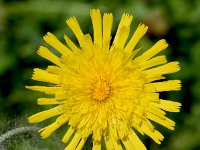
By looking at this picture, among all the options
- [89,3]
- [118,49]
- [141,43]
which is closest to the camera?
[118,49]

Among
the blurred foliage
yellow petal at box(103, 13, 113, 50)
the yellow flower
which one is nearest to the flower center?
the yellow flower

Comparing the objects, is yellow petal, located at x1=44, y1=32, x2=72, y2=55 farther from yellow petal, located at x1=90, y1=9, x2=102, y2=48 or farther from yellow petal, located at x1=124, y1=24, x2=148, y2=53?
yellow petal, located at x1=124, y1=24, x2=148, y2=53

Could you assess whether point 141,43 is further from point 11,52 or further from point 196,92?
point 11,52

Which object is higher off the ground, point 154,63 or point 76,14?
point 76,14

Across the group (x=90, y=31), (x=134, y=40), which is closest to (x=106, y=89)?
(x=134, y=40)

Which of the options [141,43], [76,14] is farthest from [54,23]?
[141,43]

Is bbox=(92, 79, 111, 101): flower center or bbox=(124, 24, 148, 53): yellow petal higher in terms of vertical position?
bbox=(124, 24, 148, 53): yellow petal

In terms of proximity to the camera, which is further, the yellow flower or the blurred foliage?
the blurred foliage
